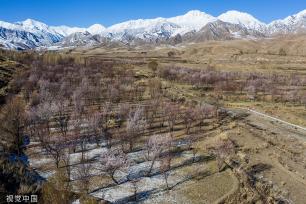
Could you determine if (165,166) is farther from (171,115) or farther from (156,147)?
(171,115)

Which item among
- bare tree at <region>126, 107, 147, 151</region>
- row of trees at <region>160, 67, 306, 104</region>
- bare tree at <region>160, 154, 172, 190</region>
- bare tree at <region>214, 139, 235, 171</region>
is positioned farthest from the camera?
row of trees at <region>160, 67, 306, 104</region>

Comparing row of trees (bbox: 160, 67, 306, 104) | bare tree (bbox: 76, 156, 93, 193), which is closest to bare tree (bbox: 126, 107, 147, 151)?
bare tree (bbox: 76, 156, 93, 193)

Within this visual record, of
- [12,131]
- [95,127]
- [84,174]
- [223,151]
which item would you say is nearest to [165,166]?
[223,151]

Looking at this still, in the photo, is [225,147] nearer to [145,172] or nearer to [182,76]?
[145,172]

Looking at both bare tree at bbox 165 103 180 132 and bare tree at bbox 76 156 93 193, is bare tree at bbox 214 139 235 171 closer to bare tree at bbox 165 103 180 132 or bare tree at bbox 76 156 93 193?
bare tree at bbox 165 103 180 132

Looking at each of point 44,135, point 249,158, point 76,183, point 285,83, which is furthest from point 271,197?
point 285,83

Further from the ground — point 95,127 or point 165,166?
point 95,127

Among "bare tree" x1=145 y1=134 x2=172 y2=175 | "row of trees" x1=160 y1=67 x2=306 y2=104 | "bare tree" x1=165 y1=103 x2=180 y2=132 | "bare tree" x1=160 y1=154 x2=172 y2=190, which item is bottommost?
"bare tree" x1=160 y1=154 x2=172 y2=190

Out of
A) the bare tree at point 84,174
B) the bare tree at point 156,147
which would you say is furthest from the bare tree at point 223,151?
the bare tree at point 84,174

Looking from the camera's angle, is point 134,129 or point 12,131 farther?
point 134,129

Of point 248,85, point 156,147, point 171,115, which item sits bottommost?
point 156,147

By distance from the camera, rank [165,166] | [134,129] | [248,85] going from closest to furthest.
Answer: [165,166] → [134,129] → [248,85]
